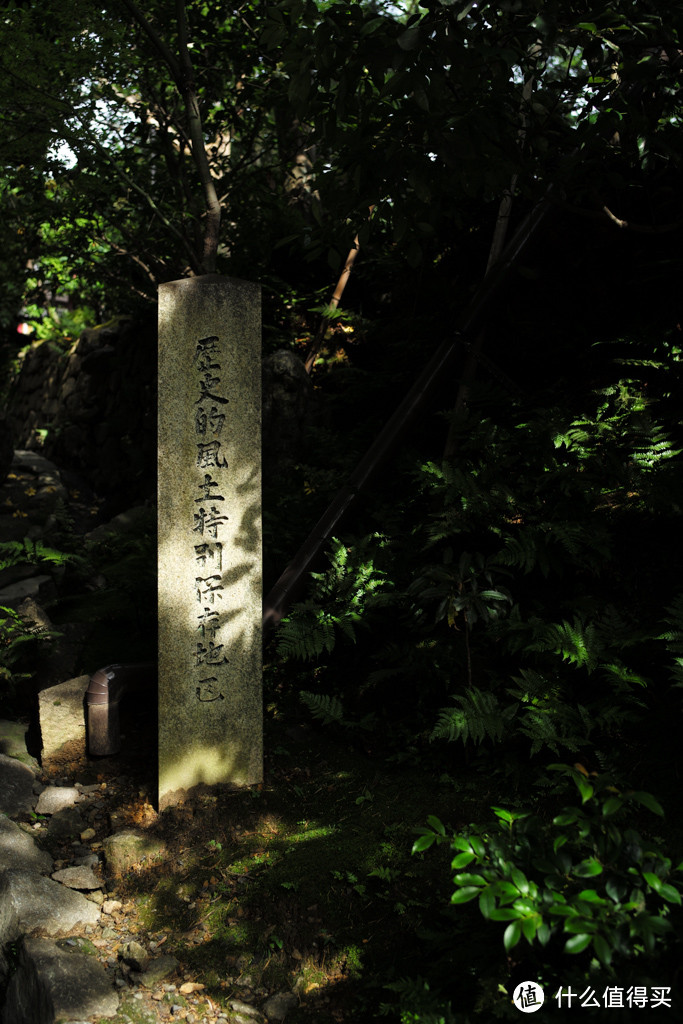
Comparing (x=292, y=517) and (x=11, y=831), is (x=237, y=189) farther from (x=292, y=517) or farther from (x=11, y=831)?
(x=11, y=831)

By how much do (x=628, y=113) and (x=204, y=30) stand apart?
16.3 ft

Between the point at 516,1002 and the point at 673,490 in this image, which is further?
the point at 673,490

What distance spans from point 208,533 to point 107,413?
8083 mm

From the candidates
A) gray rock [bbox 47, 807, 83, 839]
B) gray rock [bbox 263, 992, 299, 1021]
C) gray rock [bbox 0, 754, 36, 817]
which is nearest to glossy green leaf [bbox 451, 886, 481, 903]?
gray rock [bbox 263, 992, 299, 1021]

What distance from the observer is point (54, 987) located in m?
2.98

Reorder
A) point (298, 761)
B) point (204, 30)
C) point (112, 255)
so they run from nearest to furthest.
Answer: point (298, 761) < point (204, 30) < point (112, 255)

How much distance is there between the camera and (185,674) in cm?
424

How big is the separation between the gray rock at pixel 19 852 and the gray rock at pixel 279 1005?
5.12ft

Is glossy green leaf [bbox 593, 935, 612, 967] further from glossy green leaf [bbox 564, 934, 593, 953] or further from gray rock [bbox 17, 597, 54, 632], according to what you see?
gray rock [bbox 17, 597, 54, 632]

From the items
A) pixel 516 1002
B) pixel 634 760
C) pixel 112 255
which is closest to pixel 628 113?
pixel 634 760

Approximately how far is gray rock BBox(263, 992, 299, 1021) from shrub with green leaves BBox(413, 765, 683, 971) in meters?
1.33

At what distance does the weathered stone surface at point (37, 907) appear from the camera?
134 inches

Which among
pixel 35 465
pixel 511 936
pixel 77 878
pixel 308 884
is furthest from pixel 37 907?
pixel 35 465

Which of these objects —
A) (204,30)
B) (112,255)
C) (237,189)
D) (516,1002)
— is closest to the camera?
(516,1002)
